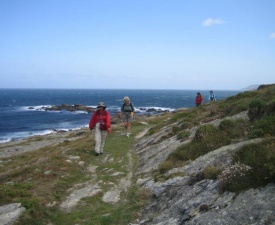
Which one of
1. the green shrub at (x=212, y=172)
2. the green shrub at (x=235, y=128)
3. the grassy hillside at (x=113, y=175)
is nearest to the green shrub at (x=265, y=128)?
the grassy hillside at (x=113, y=175)

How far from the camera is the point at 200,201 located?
24.0 ft

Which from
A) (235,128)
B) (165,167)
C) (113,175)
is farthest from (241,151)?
(113,175)

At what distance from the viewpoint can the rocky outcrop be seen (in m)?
5.79

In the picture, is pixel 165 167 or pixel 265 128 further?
pixel 165 167

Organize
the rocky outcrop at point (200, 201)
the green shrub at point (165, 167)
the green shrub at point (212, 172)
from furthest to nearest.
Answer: the green shrub at point (165, 167) → the green shrub at point (212, 172) → the rocky outcrop at point (200, 201)

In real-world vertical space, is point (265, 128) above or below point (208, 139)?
above

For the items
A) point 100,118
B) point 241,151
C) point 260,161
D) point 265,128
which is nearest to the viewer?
point 260,161

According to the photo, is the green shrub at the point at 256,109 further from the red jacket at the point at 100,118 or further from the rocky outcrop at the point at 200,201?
the red jacket at the point at 100,118

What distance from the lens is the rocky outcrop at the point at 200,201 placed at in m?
5.79

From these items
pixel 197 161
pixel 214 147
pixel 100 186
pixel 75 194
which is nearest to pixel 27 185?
pixel 75 194

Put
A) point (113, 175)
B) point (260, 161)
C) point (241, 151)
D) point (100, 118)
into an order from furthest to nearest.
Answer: point (100, 118)
point (113, 175)
point (241, 151)
point (260, 161)

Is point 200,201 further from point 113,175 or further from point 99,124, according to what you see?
point 99,124

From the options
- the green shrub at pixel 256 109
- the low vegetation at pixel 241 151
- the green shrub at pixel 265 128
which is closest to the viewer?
the low vegetation at pixel 241 151

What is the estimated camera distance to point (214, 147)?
472 inches
